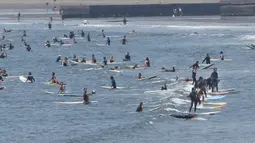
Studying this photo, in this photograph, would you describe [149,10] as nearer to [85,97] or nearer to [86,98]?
[86,98]

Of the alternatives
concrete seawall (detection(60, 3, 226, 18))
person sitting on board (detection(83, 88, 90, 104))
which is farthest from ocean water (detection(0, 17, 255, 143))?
concrete seawall (detection(60, 3, 226, 18))

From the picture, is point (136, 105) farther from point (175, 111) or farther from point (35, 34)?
point (35, 34)

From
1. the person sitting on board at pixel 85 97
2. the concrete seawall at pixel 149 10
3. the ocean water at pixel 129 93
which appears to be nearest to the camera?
the ocean water at pixel 129 93

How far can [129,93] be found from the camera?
8006cm

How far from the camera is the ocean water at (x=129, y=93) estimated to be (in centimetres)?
6059

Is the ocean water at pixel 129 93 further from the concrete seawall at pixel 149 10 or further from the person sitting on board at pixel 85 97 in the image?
the concrete seawall at pixel 149 10

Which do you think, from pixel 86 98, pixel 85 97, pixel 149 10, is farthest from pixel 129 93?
pixel 149 10

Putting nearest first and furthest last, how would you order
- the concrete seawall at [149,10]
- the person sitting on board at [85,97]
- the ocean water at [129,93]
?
the ocean water at [129,93] → the person sitting on board at [85,97] → the concrete seawall at [149,10]

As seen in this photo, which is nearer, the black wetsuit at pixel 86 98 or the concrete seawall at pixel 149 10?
the black wetsuit at pixel 86 98

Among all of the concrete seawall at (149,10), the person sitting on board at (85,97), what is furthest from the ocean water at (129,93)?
the concrete seawall at (149,10)

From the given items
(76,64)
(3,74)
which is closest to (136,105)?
(3,74)

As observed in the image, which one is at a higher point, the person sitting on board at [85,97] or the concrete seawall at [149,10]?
the concrete seawall at [149,10]

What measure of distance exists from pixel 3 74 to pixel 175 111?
29.6m

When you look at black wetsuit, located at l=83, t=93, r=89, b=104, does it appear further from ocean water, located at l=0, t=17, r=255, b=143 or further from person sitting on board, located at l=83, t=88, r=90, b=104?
ocean water, located at l=0, t=17, r=255, b=143
